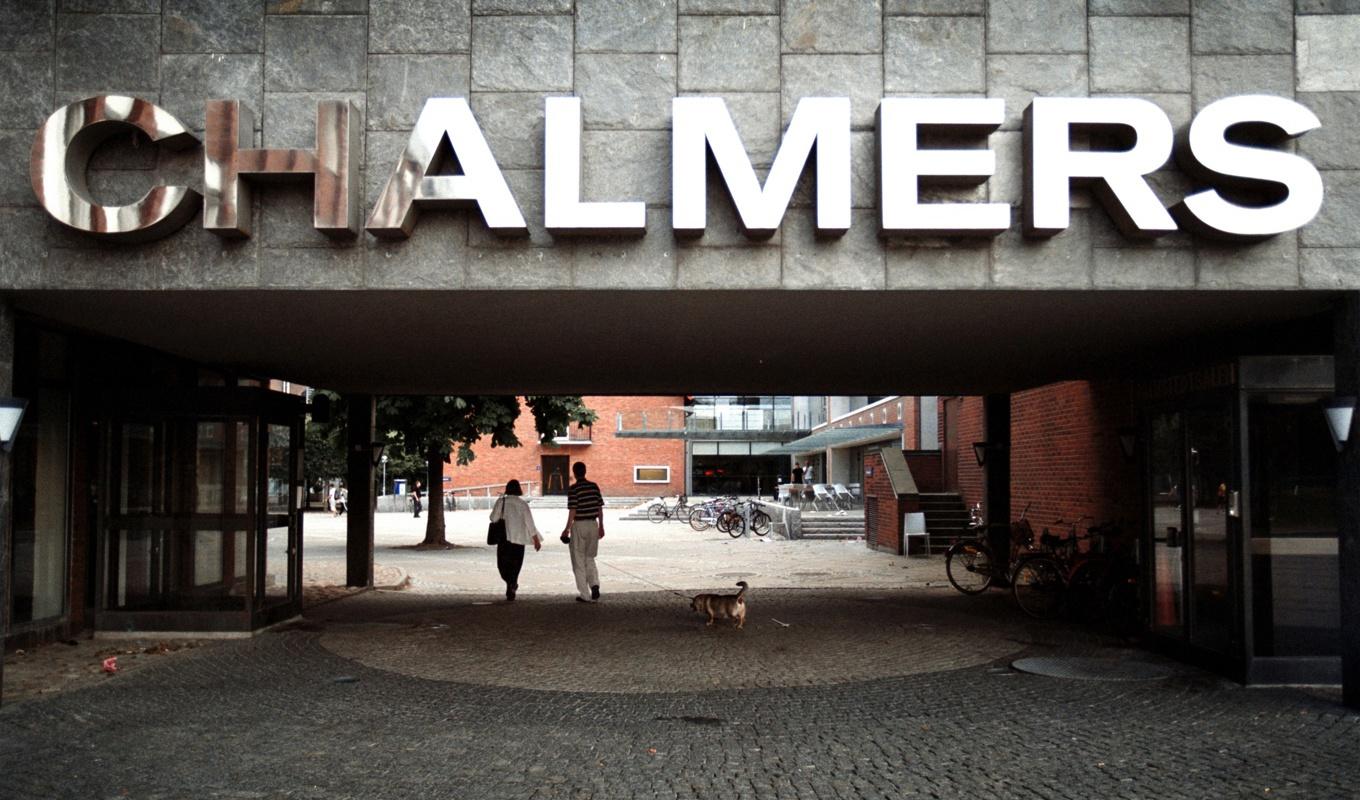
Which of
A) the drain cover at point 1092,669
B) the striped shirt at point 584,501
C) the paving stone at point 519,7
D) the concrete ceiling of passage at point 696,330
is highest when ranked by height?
the paving stone at point 519,7

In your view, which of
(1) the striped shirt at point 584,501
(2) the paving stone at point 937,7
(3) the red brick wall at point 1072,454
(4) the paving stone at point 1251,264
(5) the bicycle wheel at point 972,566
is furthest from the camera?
(5) the bicycle wheel at point 972,566

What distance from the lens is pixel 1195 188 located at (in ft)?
24.4

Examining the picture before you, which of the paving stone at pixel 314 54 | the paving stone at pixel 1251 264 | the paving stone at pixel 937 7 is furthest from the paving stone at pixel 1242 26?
the paving stone at pixel 314 54

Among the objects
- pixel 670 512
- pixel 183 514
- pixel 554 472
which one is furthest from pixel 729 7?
pixel 554 472

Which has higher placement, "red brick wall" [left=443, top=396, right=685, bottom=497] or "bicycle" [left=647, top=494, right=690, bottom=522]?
"red brick wall" [left=443, top=396, right=685, bottom=497]

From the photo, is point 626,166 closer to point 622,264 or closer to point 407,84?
point 622,264

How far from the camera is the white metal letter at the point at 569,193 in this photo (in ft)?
23.8

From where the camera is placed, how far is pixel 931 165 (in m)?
7.27

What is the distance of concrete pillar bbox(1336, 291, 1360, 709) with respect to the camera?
7488mm

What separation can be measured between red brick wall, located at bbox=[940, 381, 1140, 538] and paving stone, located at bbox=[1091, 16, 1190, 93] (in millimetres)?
5635

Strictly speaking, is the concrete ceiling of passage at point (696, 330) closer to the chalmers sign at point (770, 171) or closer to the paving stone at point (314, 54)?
the chalmers sign at point (770, 171)

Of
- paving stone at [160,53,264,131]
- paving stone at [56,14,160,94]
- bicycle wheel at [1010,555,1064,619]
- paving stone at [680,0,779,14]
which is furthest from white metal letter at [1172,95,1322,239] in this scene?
paving stone at [56,14,160,94]

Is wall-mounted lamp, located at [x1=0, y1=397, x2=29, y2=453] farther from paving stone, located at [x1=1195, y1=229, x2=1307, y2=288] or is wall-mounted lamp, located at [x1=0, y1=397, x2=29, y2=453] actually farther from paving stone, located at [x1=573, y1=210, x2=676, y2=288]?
paving stone, located at [x1=1195, y1=229, x2=1307, y2=288]

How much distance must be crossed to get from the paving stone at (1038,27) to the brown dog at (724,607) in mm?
5773
